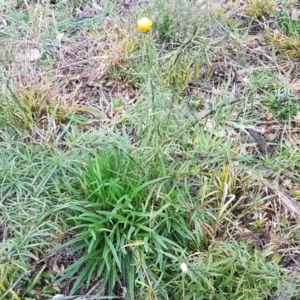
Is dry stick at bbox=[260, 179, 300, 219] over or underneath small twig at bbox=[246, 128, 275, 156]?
underneath

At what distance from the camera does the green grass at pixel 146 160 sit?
1886mm

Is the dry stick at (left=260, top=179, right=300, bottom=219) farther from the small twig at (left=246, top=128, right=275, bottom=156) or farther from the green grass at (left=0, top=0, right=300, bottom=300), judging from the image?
the small twig at (left=246, top=128, right=275, bottom=156)

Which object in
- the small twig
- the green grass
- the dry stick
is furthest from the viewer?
the small twig

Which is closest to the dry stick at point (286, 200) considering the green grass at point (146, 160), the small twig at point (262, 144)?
the green grass at point (146, 160)

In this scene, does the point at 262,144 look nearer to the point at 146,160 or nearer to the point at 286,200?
the point at 286,200

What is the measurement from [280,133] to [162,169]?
0.75 m

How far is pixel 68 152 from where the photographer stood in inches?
88.6

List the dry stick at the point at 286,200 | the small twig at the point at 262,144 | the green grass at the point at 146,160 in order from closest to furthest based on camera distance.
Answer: the green grass at the point at 146,160 < the dry stick at the point at 286,200 < the small twig at the point at 262,144

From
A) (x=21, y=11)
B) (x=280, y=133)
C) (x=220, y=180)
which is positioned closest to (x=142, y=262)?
(x=220, y=180)

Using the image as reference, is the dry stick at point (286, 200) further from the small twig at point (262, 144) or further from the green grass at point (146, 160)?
the small twig at point (262, 144)

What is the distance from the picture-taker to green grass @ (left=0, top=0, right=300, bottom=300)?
6.19 ft

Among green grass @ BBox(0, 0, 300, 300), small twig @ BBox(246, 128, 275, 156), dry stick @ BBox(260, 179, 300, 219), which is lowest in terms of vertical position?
dry stick @ BBox(260, 179, 300, 219)

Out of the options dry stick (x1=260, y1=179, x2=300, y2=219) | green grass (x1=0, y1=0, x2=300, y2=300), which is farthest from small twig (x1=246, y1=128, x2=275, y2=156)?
dry stick (x1=260, y1=179, x2=300, y2=219)

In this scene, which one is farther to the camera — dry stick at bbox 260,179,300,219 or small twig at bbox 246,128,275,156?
small twig at bbox 246,128,275,156
